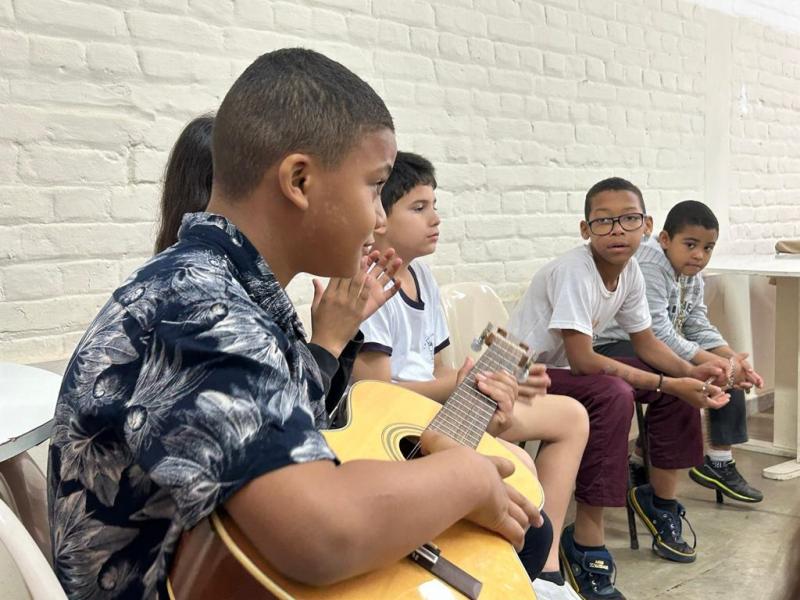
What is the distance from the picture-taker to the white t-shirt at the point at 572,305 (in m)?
2.83

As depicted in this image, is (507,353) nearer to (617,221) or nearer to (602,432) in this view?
(602,432)

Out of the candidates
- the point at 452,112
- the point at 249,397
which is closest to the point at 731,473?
the point at 452,112

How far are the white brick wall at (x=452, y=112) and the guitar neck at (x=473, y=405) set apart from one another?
1.06m

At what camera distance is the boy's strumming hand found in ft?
9.57

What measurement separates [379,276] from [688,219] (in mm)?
2260

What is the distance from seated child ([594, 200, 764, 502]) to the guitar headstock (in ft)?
4.41

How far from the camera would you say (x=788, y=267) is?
12.5ft

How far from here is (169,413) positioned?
880 millimetres

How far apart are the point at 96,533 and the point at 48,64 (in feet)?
5.43

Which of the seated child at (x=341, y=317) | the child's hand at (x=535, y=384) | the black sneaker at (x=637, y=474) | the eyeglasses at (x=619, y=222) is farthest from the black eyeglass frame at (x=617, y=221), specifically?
the seated child at (x=341, y=317)

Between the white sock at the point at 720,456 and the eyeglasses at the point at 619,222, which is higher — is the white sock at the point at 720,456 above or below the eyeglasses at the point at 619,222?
below

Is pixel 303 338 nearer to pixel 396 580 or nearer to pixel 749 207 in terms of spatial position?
pixel 396 580

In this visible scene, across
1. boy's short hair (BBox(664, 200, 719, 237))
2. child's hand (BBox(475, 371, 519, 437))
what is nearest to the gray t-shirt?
boy's short hair (BBox(664, 200, 719, 237))

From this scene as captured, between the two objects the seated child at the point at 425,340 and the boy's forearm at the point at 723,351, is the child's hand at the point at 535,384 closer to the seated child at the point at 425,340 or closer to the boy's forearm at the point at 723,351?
the seated child at the point at 425,340
